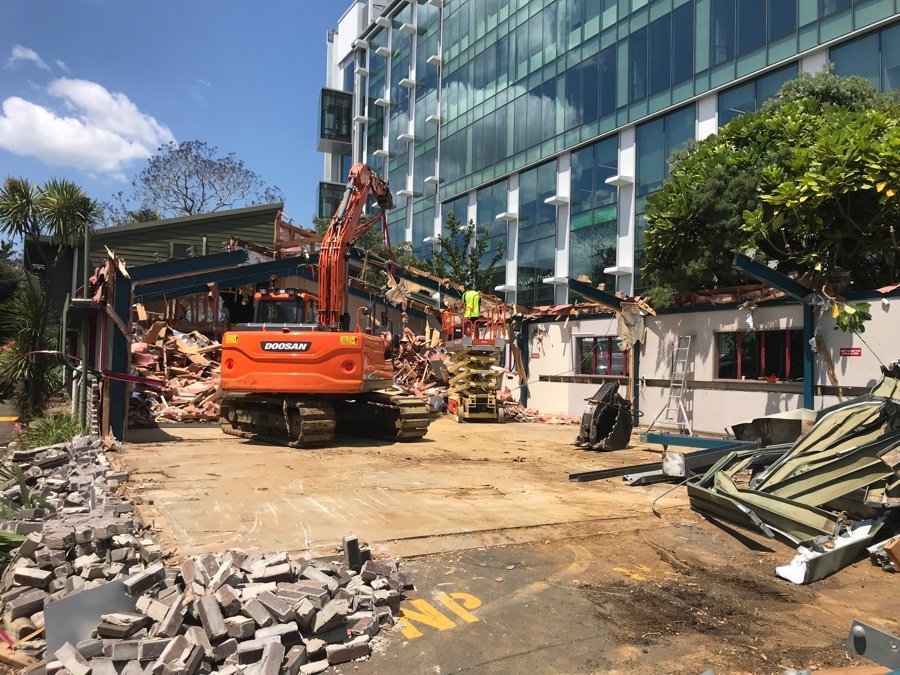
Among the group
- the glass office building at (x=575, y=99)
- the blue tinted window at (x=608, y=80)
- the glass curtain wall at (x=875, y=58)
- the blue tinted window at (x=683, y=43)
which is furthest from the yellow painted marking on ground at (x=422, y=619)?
the blue tinted window at (x=608, y=80)

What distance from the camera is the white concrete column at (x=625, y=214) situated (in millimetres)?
28703

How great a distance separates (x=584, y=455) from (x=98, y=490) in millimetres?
8410

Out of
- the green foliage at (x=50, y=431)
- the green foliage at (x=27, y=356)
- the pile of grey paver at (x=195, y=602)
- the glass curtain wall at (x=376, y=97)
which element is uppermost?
the glass curtain wall at (x=376, y=97)

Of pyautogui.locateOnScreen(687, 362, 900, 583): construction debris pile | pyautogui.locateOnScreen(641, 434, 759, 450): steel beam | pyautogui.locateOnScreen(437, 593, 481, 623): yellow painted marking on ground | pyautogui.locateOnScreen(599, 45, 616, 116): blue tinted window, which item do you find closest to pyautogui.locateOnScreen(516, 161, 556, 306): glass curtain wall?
pyautogui.locateOnScreen(599, 45, 616, 116): blue tinted window

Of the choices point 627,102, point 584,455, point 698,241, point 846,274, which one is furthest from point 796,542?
point 627,102

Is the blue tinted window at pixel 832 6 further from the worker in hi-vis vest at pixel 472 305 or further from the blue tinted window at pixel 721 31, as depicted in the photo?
the worker in hi-vis vest at pixel 472 305

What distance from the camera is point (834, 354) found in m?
12.0

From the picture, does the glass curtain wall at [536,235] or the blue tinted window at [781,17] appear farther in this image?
the glass curtain wall at [536,235]

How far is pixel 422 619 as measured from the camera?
14.4 ft

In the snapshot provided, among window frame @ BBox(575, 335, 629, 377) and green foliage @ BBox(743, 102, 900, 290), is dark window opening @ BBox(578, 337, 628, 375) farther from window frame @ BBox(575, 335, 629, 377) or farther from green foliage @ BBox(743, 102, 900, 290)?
green foliage @ BBox(743, 102, 900, 290)

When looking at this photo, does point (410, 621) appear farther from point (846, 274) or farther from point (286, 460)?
Answer: point (846, 274)

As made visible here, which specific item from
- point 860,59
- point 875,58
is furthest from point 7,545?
point 860,59

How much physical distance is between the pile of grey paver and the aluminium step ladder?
38.4 ft

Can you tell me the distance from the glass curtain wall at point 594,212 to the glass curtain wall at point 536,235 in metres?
1.70
